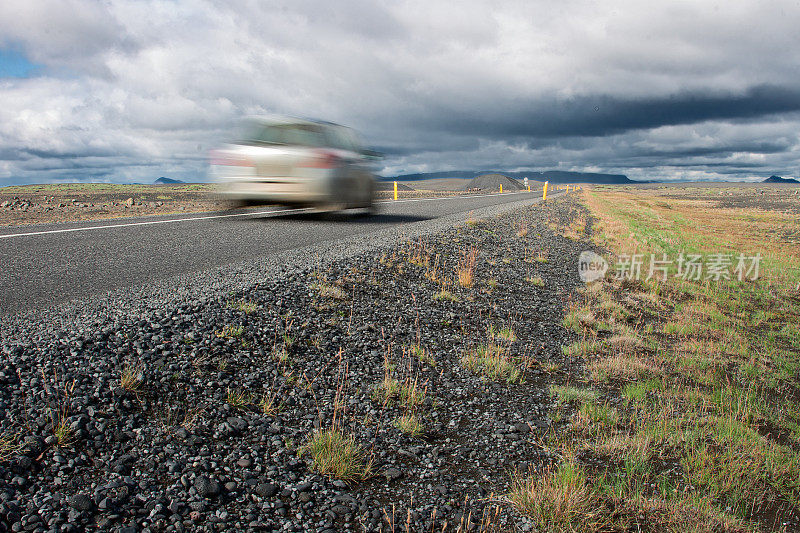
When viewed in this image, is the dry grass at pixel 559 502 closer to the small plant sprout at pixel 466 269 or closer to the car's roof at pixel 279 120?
the small plant sprout at pixel 466 269

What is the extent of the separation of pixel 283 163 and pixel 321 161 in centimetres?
74

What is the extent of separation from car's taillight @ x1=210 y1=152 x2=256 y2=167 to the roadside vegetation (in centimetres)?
670

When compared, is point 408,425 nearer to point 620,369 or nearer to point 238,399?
point 238,399

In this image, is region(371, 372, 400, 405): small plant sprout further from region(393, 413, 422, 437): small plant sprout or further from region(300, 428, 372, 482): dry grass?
region(300, 428, 372, 482): dry grass

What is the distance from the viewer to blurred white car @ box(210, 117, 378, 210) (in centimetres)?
895

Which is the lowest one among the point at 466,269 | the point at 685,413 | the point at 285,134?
the point at 685,413

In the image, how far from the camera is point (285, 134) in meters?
9.02

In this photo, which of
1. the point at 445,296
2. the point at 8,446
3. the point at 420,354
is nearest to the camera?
the point at 8,446

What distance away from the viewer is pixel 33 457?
8.38 ft

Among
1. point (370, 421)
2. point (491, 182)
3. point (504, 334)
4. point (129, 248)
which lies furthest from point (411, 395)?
point (491, 182)

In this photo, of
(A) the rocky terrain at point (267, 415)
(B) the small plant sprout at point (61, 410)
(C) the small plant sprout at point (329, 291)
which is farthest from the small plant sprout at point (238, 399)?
(C) the small plant sprout at point (329, 291)

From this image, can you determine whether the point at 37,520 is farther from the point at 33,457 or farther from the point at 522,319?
the point at 522,319

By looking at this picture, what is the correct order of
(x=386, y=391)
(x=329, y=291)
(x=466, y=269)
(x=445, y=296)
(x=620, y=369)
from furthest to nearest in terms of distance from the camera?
(x=466, y=269) < (x=445, y=296) < (x=620, y=369) < (x=329, y=291) < (x=386, y=391)

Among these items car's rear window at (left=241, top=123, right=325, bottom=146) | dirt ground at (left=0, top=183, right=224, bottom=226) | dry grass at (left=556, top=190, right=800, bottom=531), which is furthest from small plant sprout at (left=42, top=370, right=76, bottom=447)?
dirt ground at (left=0, top=183, right=224, bottom=226)
